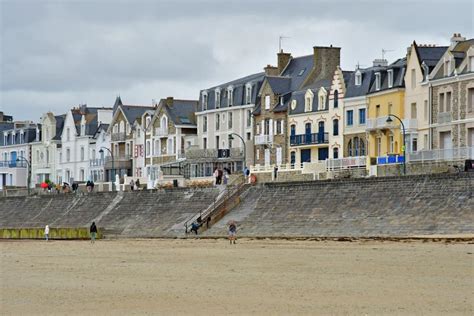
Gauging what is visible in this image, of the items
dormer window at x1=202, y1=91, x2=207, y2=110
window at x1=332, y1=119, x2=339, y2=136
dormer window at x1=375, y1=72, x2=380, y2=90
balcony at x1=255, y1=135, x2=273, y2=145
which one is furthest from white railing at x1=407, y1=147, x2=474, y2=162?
dormer window at x1=202, y1=91, x2=207, y2=110

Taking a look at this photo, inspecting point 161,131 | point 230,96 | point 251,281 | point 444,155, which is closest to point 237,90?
point 230,96

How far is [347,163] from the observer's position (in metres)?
62.2

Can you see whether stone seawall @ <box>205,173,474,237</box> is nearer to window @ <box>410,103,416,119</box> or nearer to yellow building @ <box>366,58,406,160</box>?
yellow building @ <box>366,58,406,160</box>

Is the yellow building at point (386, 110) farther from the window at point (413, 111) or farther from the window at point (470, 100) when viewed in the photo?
the window at point (470, 100)

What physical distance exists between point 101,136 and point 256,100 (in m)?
23.5

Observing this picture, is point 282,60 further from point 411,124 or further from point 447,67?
point 447,67

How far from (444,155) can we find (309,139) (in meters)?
20.8

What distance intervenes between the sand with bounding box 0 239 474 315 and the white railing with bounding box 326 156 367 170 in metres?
19.1

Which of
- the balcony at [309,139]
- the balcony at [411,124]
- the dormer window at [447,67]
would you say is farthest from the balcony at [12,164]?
the dormer window at [447,67]

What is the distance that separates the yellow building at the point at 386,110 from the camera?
65000 mm

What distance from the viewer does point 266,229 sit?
5294cm

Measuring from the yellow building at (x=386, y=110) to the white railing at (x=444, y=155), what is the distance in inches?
291

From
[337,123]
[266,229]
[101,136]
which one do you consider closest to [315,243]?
[266,229]

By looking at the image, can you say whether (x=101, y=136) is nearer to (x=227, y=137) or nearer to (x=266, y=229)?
(x=227, y=137)
